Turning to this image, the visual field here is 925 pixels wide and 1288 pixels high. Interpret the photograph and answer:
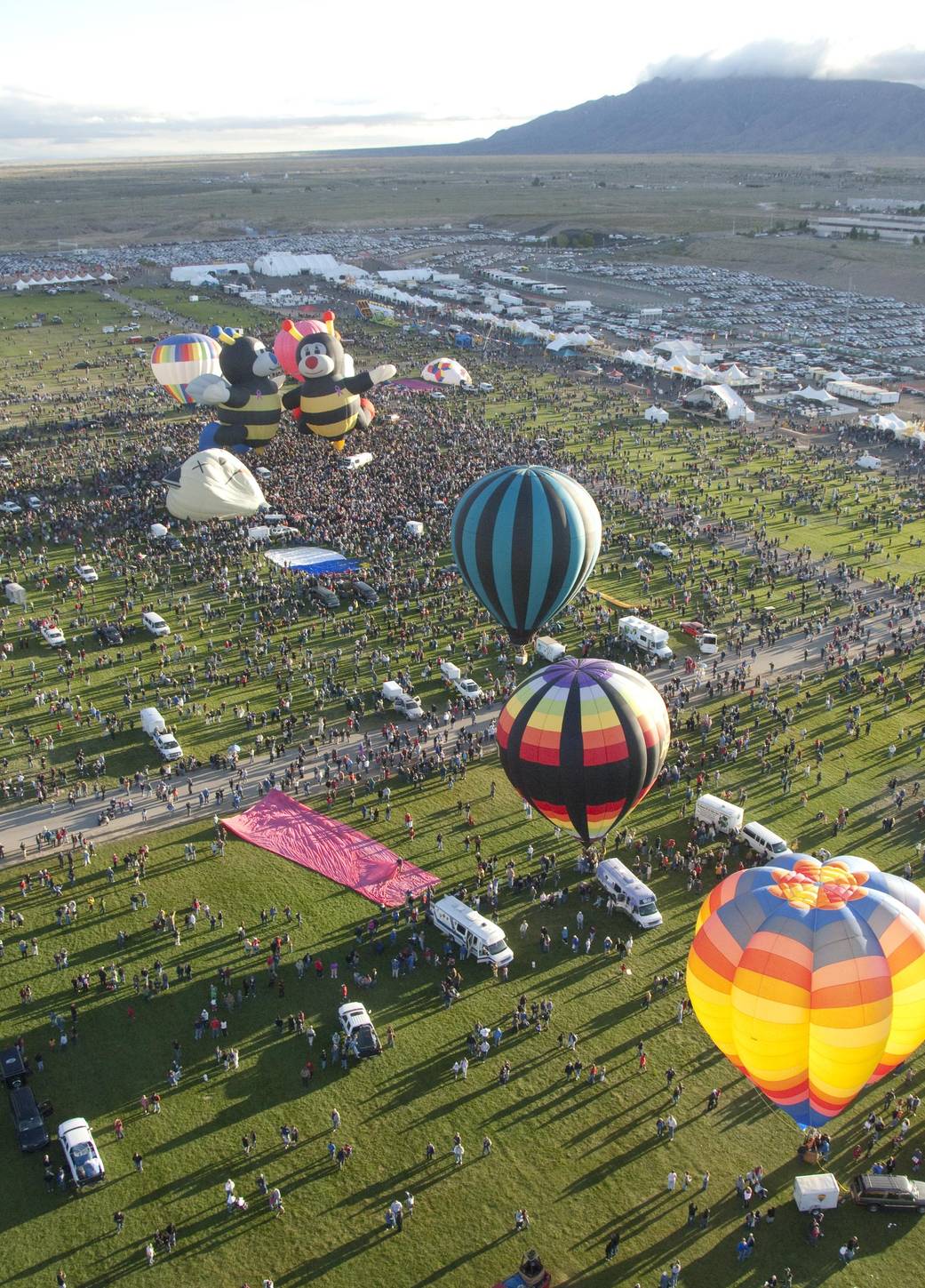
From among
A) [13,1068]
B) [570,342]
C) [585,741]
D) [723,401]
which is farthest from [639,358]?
[13,1068]

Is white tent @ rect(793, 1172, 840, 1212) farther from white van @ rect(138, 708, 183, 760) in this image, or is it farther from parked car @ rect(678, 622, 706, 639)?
parked car @ rect(678, 622, 706, 639)

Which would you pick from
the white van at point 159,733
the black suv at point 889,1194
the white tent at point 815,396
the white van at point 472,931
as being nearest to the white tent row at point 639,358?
the white tent at point 815,396

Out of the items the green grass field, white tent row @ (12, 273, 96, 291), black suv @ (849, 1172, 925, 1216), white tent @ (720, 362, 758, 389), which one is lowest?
the green grass field

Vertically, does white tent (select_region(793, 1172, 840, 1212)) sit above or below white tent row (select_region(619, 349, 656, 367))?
below

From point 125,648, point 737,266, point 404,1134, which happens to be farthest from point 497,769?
point 737,266

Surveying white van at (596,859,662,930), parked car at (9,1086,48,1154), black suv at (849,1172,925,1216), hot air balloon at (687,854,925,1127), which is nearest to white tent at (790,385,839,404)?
white van at (596,859,662,930)
